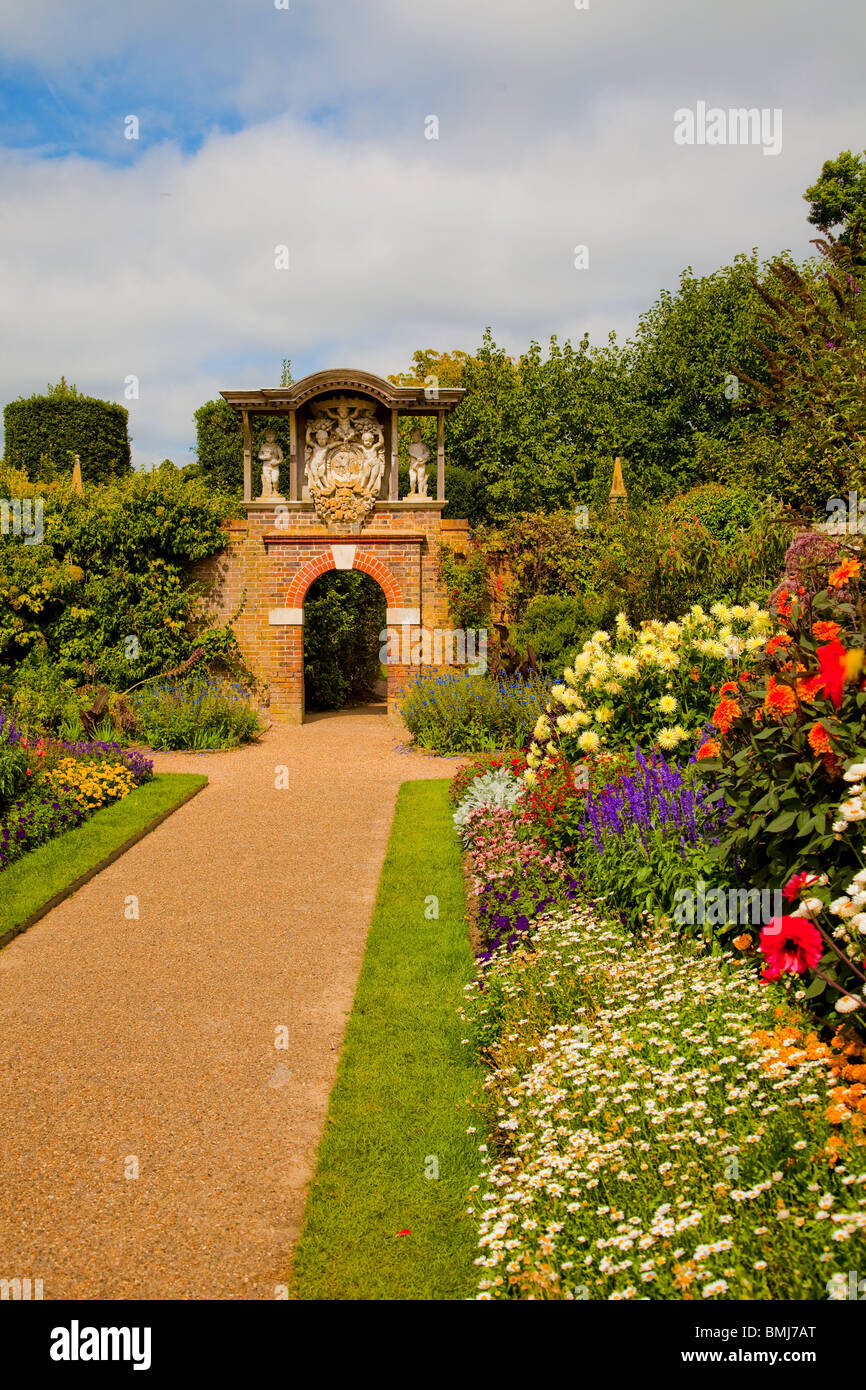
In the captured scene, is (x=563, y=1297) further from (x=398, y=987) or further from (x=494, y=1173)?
(x=398, y=987)

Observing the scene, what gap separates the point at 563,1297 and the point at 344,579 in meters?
18.1

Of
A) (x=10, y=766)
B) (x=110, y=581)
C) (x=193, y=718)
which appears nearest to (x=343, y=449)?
(x=110, y=581)

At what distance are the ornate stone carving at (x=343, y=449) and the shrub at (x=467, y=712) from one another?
3.89 m

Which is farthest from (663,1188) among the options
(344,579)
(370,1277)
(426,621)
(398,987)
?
(344,579)

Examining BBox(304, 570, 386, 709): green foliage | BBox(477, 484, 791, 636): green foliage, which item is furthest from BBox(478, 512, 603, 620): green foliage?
BBox(304, 570, 386, 709): green foliage

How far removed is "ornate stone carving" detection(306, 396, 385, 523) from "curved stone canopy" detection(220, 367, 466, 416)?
15.2 inches

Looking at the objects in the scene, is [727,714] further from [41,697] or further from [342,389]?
[342,389]

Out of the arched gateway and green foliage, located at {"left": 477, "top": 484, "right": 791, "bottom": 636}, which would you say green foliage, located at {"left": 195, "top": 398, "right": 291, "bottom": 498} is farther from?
green foliage, located at {"left": 477, "top": 484, "right": 791, "bottom": 636}

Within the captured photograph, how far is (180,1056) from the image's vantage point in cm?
501

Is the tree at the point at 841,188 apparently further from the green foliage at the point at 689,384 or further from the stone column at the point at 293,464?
the stone column at the point at 293,464

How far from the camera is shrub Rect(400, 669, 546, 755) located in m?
13.0

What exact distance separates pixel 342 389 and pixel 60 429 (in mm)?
11000

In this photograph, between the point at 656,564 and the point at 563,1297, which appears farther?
the point at 656,564

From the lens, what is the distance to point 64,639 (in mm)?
15680
